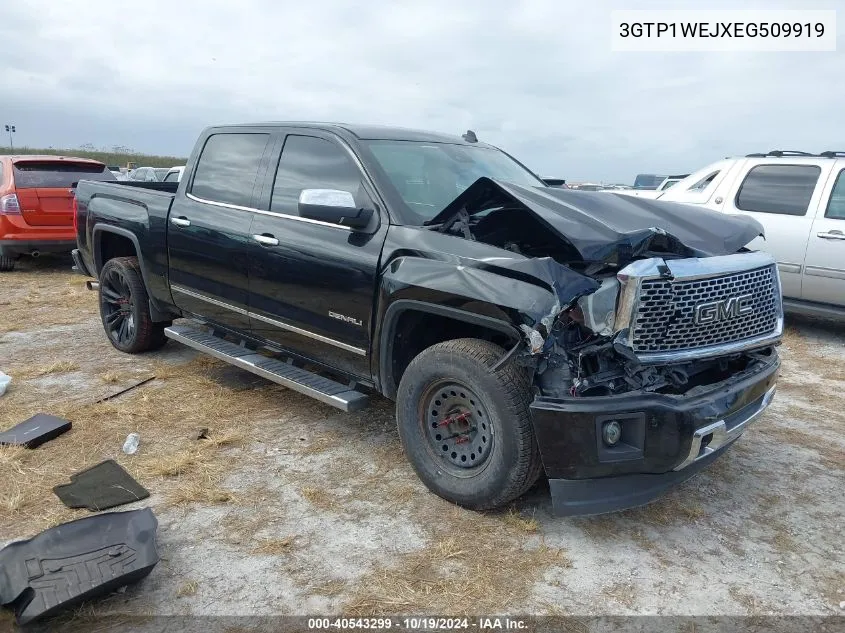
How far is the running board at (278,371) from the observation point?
3.70 meters

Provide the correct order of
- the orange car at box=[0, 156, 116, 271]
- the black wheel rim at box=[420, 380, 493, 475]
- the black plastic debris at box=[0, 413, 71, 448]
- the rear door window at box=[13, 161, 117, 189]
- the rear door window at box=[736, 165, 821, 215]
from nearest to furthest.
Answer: the black wheel rim at box=[420, 380, 493, 475]
the black plastic debris at box=[0, 413, 71, 448]
the rear door window at box=[736, 165, 821, 215]
the orange car at box=[0, 156, 116, 271]
the rear door window at box=[13, 161, 117, 189]

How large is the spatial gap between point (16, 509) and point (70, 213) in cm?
768

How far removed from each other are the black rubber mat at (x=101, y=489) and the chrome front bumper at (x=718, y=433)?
2.66m

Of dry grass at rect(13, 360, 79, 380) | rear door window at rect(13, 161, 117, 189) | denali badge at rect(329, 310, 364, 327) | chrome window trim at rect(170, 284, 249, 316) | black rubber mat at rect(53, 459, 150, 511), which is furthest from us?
rear door window at rect(13, 161, 117, 189)

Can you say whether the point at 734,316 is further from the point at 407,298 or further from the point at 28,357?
the point at 28,357

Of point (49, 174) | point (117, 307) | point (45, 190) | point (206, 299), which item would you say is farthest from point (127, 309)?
point (49, 174)

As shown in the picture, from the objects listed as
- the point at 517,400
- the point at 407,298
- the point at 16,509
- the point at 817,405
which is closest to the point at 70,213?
the point at 16,509

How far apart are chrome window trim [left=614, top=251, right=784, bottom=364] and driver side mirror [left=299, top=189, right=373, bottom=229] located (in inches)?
56.6

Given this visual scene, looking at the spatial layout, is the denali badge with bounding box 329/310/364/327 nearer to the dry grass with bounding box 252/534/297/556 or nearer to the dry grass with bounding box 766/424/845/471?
the dry grass with bounding box 252/534/297/556

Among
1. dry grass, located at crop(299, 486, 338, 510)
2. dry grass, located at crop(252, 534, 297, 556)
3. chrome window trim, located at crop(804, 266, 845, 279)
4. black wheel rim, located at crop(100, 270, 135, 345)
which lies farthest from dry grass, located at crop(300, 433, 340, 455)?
chrome window trim, located at crop(804, 266, 845, 279)

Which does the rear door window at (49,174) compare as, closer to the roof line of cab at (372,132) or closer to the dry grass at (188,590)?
the roof line of cab at (372,132)

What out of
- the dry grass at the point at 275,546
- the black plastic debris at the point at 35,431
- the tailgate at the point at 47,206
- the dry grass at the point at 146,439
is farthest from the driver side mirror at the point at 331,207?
the tailgate at the point at 47,206

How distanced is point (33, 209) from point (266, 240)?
7233 mm

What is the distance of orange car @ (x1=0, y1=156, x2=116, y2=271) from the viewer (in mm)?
9445
